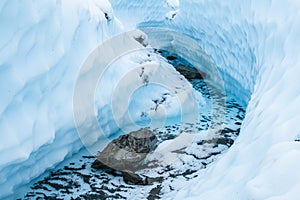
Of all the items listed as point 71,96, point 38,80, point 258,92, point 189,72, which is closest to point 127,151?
point 71,96

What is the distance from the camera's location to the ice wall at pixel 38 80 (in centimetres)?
359

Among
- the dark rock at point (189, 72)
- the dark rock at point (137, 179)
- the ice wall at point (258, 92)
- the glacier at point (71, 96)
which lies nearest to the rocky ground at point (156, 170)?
the dark rock at point (137, 179)

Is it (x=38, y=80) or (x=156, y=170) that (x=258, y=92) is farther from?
(x=38, y=80)

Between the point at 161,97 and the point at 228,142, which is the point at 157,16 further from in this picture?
the point at 228,142

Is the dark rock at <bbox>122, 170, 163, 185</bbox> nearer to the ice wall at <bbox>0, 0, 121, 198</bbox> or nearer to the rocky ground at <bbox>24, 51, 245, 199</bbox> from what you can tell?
the rocky ground at <bbox>24, 51, 245, 199</bbox>

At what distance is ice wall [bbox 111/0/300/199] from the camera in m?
2.23

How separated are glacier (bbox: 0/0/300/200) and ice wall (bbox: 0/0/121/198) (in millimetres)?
11

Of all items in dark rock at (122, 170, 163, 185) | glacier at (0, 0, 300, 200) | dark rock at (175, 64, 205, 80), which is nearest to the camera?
glacier at (0, 0, 300, 200)

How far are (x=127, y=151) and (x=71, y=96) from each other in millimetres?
1197

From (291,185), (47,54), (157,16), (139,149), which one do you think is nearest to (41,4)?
(47,54)

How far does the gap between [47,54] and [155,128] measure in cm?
257

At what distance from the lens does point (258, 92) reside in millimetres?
4273

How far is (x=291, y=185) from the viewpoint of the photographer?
1.99m

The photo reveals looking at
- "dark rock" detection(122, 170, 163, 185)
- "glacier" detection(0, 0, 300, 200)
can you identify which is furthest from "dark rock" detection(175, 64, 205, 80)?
"dark rock" detection(122, 170, 163, 185)
